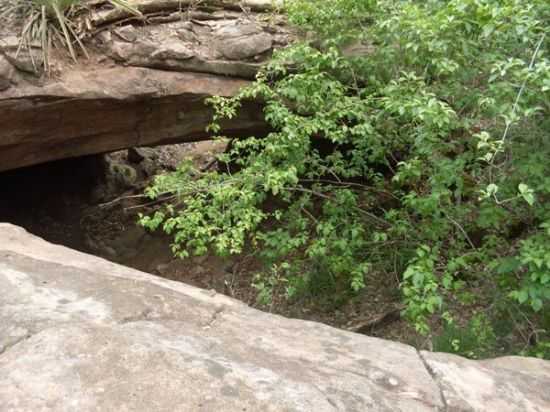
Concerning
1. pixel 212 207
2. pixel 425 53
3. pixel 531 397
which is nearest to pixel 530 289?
pixel 531 397

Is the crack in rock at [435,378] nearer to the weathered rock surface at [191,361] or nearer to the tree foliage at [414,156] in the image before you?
the weathered rock surface at [191,361]

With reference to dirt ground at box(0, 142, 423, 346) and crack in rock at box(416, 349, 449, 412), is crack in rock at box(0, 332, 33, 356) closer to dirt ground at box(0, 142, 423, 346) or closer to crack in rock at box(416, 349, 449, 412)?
crack in rock at box(416, 349, 449, 412)

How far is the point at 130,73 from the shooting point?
217 inches

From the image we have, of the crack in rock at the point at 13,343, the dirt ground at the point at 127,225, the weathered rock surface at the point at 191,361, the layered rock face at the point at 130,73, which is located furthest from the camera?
the dirt ground at the point at 127,225

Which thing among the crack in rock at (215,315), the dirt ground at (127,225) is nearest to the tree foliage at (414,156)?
the dirt ground at (127,225)

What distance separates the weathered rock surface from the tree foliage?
876 mm

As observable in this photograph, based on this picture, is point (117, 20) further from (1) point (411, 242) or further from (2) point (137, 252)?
(1) point (411, 242)

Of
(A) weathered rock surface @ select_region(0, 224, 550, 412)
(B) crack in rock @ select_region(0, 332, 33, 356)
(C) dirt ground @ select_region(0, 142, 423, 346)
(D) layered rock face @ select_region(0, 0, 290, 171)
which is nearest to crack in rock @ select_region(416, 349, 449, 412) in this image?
(A) weathered rock surface @ select_region(0, 224, 550, 412)

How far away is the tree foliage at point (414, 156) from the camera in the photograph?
321 centimetres

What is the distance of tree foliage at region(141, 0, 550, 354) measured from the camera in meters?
3.21

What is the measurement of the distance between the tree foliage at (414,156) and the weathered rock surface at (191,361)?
88 centimetres

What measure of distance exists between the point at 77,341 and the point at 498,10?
226cm

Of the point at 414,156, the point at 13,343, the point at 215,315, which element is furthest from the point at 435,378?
the point at 414,156

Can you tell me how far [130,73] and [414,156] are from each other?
2.64m
